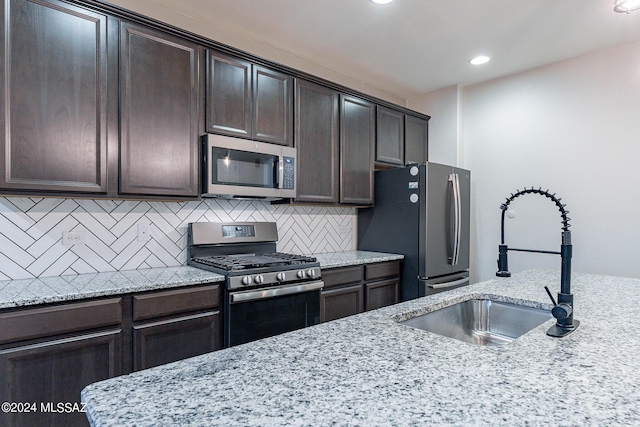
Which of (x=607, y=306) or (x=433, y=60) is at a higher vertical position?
(x=433, y=60)

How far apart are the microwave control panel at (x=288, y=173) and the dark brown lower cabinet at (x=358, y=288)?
72 cm

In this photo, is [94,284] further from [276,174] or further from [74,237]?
[276,174]

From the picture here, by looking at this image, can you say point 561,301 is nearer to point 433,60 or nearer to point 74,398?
point 74,398

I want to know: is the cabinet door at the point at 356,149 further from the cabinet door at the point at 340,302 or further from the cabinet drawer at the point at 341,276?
the cabinet door at the point at 340,302

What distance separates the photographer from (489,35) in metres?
2.91

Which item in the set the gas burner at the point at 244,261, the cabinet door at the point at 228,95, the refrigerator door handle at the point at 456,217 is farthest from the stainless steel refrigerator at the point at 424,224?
the cabinet door at the point at 228,95

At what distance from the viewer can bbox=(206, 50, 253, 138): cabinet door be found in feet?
8.16

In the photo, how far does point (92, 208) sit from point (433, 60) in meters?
3.04

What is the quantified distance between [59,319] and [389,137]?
3.13m

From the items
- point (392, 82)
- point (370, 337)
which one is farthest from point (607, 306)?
point (392, 82)

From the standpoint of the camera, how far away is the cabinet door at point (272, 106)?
2.74 metres

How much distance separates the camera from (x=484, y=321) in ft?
5.38

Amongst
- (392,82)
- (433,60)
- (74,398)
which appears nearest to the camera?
(74,398)

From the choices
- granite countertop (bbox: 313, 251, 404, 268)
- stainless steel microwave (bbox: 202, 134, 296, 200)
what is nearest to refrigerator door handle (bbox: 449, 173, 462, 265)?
granite countertop (bbox: 313, 251, 404, 268)
